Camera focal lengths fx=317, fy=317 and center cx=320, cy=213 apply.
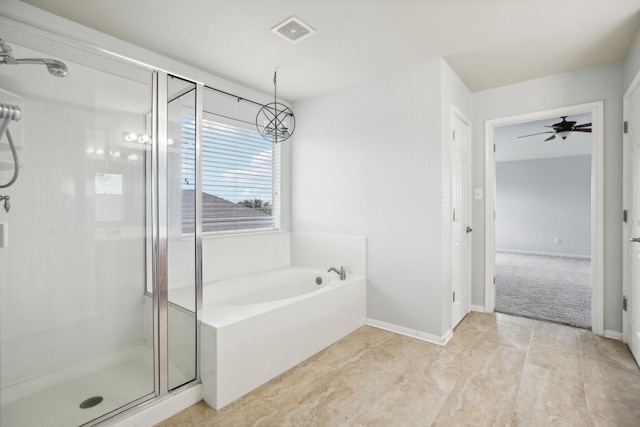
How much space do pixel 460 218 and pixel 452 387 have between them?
163cm

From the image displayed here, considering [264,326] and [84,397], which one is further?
[264,326]

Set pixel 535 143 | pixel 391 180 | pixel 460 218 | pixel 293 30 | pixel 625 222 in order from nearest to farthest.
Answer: pixel 293 30 < pixel 625 222 < pixel 391 180 < pixel 460 218 < pixel 535 143

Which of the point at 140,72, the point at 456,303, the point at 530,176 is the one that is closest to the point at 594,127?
the point at 456,303

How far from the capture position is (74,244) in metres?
2.02

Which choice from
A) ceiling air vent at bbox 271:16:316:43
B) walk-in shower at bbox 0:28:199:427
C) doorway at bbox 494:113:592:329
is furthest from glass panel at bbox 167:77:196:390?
doorway at bbox 494:113:592:329

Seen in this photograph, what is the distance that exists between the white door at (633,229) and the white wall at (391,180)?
1262 mm

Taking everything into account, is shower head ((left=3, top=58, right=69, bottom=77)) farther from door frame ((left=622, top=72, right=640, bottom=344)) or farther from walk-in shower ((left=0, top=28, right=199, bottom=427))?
door frame ((left=622, top=72, right=640, bottom=344))

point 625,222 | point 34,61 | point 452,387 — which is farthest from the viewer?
point 625,222

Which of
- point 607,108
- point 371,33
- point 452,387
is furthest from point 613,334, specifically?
point 371,33

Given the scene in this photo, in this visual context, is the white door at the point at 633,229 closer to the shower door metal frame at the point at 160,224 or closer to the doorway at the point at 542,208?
the doorway at the point at 542,208

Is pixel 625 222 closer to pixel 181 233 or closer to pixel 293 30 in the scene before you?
pixel 293 30

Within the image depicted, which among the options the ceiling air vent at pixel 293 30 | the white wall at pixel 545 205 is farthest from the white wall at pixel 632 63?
the white wall at pixel 545 205

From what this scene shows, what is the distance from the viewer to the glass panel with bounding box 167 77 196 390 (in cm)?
190

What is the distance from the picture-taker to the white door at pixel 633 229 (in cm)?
225
